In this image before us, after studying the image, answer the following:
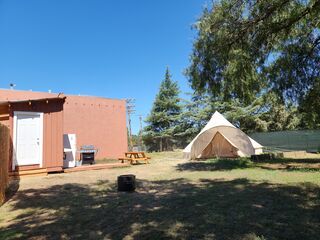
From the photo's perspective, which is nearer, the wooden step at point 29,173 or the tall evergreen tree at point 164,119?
the wooden step at point 29,173

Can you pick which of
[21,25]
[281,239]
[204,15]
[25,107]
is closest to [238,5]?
[204,15]

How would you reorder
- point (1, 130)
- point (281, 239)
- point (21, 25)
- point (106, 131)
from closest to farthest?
point (281, 239) → point (1, 130) → point (21, 25) → point (106, 131)

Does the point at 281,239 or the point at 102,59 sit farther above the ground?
the point at 102,59

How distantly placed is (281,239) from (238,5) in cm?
645

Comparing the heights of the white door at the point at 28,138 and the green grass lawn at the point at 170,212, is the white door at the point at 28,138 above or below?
above

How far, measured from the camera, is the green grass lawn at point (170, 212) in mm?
3814

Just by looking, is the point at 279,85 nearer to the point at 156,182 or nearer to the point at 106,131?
the point at 156,182

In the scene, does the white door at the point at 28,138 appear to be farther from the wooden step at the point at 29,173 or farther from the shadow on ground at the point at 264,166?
the shadow on ground at the point at 264,166

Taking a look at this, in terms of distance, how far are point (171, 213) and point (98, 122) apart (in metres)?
16.3

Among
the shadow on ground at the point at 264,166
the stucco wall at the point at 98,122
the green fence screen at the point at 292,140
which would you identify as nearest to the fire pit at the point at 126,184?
the shadow on ground at the point at 264,166

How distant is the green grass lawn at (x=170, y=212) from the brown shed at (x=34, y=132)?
262cm

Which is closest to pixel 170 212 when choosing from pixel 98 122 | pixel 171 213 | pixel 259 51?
pixel 171 213

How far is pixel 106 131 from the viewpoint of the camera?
67.8ft

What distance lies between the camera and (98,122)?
20344 mm
